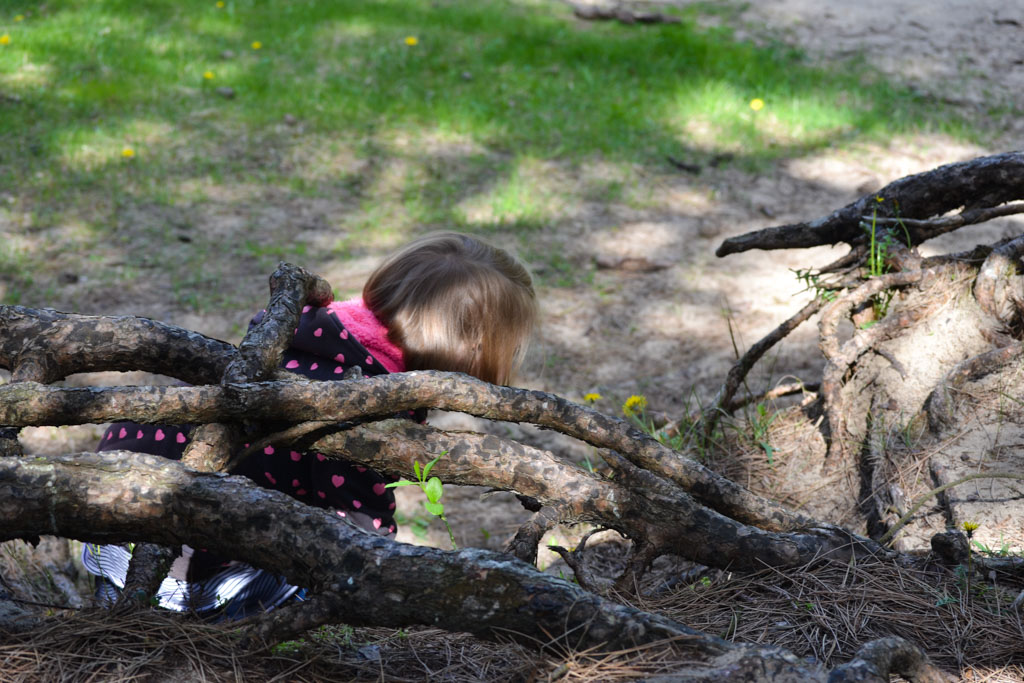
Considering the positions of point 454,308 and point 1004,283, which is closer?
point 454,308

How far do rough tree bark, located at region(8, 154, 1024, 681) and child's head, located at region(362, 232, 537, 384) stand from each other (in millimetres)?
271

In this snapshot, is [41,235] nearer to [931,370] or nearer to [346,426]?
[346,426]

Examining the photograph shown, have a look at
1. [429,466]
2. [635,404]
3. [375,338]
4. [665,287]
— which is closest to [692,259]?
[665,287]

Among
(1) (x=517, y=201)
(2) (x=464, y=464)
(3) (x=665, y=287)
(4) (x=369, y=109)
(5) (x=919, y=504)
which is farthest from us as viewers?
(4) (x=369, y=109)

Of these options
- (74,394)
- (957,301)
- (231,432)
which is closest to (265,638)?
(231,432)

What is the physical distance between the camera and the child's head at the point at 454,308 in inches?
103

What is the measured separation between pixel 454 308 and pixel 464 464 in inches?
23.6

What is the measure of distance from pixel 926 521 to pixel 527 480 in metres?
1.35

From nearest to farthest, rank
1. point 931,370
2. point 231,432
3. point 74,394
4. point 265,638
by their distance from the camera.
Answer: point 265,638
point 74,394
point 231,432
point 931,370

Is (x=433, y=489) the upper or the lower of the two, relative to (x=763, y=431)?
upper

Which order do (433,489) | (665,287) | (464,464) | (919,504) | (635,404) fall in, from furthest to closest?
(665,287)
(635,404)
(919,504)
(464,464)
(433,489)

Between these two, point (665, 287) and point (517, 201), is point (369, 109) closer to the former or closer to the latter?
point (517, 201)

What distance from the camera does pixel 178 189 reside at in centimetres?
612

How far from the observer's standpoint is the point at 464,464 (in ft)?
7.21
